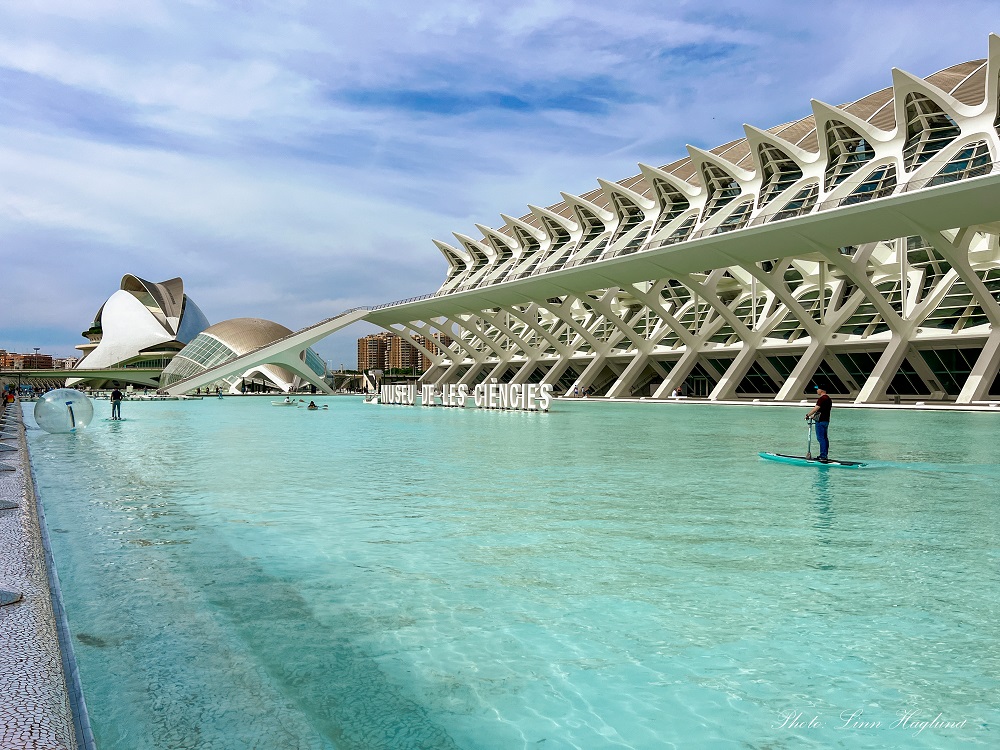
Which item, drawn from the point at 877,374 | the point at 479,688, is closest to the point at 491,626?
the point at 479,688

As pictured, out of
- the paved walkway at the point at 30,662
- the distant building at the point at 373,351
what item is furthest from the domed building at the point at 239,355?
the distant building at the point at 373,351

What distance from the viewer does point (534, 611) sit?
12.9ft

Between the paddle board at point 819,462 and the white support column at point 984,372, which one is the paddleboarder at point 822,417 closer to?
the paddle board at point 819,462

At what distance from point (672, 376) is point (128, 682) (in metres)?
39.4

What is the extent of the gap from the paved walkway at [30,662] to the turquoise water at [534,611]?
250mm

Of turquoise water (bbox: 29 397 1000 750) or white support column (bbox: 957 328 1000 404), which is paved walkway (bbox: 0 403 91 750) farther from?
white support column (bbox: 957 328 1000 404)

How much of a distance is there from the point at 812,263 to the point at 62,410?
124ft

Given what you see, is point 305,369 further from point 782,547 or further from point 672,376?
point 782,547

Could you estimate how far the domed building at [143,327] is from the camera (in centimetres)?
9275

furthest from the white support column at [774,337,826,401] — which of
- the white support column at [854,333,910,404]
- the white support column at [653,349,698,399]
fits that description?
the white support column at [653,349,698,399]

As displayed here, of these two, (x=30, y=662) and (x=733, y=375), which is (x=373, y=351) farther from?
(x=30, y=662)

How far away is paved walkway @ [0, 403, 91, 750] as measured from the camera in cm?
211

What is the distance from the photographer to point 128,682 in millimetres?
3014

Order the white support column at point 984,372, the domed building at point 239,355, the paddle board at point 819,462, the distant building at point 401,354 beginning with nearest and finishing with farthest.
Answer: the paddle board at point 819,462, the white support column at point 984,372, the domed building at point 239,355, the distant building at point 401,354
